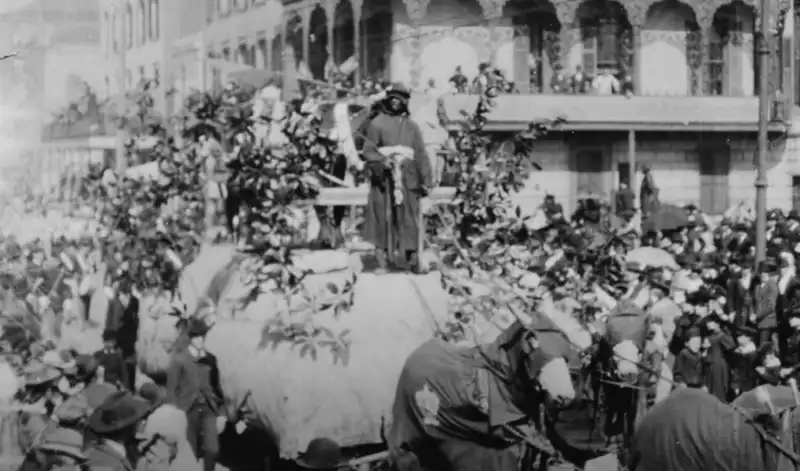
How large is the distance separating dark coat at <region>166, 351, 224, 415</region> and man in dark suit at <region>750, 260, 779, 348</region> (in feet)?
17.5

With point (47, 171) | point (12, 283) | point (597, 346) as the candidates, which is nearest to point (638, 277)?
point (597, 346)

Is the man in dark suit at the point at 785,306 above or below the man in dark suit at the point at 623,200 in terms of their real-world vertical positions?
below

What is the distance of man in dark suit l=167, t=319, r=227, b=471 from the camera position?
12055 millimetres

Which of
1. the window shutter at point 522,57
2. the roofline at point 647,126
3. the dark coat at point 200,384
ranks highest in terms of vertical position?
the window shutter at point 522,57

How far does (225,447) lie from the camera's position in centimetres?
1230

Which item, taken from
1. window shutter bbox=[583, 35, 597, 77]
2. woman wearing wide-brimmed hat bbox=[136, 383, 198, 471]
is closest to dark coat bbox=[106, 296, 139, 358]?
woman wearing wide-brimmed hat bbox=[136, 383, 198, 471]

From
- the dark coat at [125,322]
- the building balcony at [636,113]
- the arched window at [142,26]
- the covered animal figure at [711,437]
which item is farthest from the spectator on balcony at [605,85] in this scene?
the covered animal figure at [711,437]

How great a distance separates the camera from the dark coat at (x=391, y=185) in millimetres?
12508

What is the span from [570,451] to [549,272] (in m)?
2.91

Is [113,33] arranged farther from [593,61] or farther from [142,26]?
[593,61]

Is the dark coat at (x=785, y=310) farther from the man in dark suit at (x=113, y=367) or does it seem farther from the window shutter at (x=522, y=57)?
the window shutter at (x=522, y=57)

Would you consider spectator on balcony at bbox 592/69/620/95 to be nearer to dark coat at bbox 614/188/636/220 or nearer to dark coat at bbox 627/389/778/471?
dark coat at bbox 614/188/636/220

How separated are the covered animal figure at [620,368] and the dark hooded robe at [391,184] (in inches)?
72.3

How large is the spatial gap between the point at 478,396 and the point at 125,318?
880 centimetres
